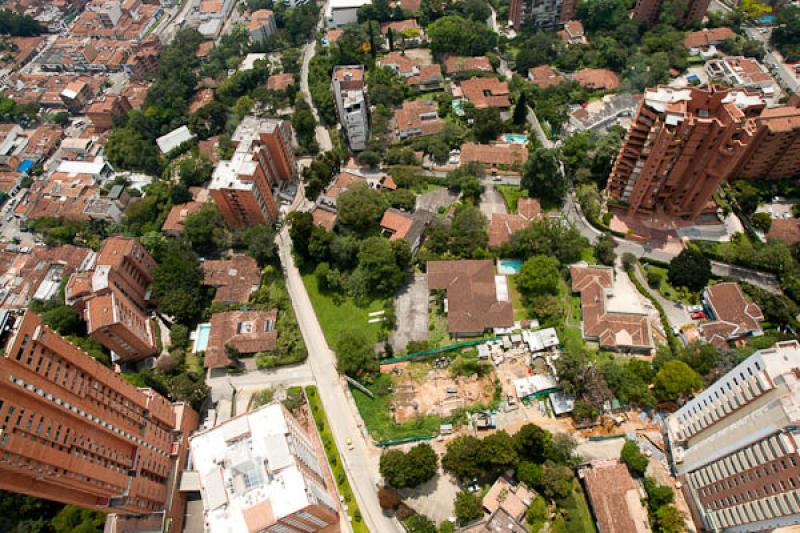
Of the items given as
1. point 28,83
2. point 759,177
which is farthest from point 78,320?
point 759,177

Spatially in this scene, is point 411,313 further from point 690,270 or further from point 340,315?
point 690,270

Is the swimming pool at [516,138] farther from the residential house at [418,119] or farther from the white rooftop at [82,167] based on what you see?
the white rooftop at [82,167]

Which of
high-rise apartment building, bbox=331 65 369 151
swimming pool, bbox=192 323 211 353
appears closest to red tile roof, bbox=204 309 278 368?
swimming pool, bbox=192 323 211 353

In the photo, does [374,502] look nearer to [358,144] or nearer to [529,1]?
[358,144]

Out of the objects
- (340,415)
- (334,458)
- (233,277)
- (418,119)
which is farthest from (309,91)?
(334,458)

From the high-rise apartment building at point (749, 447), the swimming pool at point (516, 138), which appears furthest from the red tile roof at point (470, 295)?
the swimming pool at point (516, 138)

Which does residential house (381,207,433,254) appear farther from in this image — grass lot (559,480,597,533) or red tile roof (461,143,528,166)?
grass lot (559,480,597,533)
